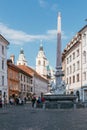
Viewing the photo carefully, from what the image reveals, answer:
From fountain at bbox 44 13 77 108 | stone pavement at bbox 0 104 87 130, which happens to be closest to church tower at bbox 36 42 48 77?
fountain at bbox 44 13 77 108

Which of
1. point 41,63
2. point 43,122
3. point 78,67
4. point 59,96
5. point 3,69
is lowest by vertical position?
point 43,122

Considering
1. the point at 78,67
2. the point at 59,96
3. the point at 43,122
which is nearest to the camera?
the point at 43,122

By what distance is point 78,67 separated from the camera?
67.6m

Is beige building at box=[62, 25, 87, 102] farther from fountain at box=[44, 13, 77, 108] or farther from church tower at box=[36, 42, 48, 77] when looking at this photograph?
church tower at box=[36, 42, 48, 77]

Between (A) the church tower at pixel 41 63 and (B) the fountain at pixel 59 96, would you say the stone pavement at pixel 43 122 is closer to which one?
(B) the fountain at pixel 59 96

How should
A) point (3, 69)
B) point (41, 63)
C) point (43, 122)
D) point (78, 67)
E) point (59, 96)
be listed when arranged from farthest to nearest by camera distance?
point (41, 63)
point (3, 69)
point (78, 67)
point (59, 96)
point (43, 122)

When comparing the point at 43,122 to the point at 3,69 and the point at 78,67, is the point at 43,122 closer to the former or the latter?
the point at 78,67

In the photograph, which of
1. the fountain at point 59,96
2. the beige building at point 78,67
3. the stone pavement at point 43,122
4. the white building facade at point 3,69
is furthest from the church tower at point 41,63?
the stone pavement at point 43,122

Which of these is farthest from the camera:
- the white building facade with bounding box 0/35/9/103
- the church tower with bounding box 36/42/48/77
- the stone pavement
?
the church tower with bounding box 36/42/48/77

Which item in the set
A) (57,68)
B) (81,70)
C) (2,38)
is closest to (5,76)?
(2,38)

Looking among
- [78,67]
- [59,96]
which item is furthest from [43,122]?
[78,67]

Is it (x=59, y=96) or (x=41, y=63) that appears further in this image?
(x=41, y=63)

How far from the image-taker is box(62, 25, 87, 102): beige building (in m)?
63.2

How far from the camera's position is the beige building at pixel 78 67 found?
208 ft
